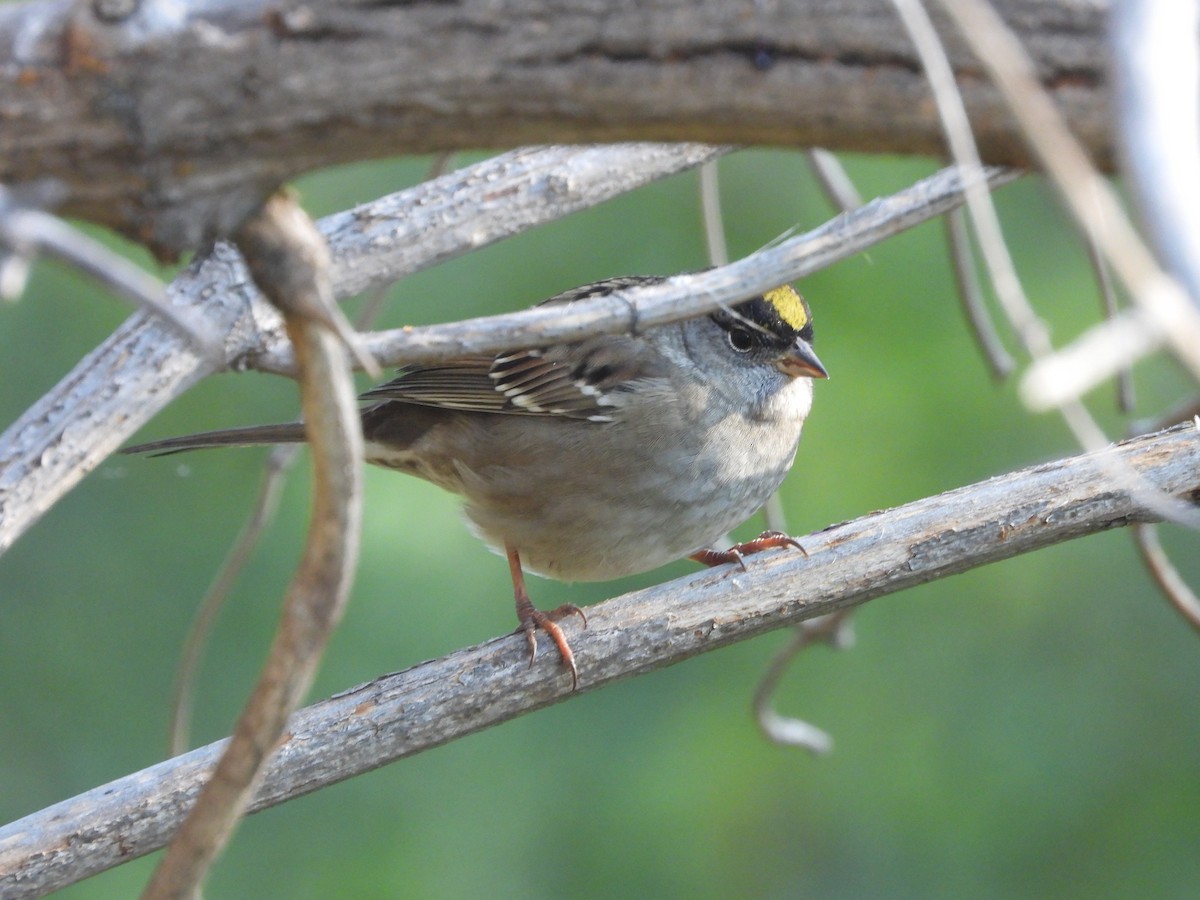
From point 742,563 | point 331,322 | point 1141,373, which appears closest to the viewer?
point 331,322

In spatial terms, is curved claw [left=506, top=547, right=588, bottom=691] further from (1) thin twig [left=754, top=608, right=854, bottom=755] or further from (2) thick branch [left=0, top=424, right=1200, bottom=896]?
(1) thin twig [left=754, top=608, right=854, bottom=755]

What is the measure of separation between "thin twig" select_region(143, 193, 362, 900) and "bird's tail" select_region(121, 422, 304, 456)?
1.93 meters

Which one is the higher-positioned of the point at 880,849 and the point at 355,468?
the point at 880,849

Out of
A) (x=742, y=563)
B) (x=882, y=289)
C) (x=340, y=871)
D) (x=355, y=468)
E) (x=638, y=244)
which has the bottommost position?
(x=355, y=468)

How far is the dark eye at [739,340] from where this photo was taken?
3604mm

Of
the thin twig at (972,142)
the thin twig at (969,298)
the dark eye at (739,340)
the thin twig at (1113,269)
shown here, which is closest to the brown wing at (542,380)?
the dark eye at (739,340)

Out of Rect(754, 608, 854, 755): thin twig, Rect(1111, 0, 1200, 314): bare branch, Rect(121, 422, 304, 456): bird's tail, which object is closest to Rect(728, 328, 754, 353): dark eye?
Rect(754, 608, 854, 755): thin twig

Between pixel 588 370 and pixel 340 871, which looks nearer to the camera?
pixel 588 370

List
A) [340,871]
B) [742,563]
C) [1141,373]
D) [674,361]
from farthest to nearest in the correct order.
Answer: [1141,373], [340,871], [674,361], [742,563]

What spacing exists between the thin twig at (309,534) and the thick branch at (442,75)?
9 centimetres

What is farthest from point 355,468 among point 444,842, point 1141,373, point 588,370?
point 1141,373

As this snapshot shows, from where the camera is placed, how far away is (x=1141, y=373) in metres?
5.38

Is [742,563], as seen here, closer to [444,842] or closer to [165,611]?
[444,842]

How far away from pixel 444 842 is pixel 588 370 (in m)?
2.27
